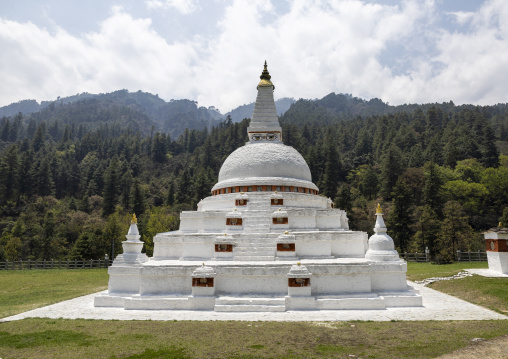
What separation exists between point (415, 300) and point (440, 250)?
2240cm

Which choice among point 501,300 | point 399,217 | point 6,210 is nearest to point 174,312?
point 501,300

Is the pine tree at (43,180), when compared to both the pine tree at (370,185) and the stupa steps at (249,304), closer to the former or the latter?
the pine tree at (370,185)

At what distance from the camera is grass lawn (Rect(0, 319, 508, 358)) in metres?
8.99

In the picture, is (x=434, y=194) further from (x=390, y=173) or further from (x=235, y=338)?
(x=235, y=338)

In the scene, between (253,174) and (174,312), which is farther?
(253,174)

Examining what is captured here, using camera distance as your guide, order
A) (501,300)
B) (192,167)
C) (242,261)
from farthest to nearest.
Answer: (192,167) < (242,261) < (501,300)

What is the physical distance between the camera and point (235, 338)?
10.2 m

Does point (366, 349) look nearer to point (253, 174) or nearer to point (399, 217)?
point (253, 174)

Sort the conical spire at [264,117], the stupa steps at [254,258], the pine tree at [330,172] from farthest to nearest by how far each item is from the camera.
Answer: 1. the pine tree at [330,172]
2. the conical spire at [264,117]
3. the stupa steps at [254,258]

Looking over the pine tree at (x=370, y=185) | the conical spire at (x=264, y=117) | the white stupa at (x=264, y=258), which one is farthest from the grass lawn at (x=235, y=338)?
the pine tree at (x=370, y=185)

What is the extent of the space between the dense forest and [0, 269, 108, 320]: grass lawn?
10.3 meters

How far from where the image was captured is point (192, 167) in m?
79.4

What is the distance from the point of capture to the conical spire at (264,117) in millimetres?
25094

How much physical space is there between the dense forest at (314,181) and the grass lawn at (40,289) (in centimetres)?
1031
